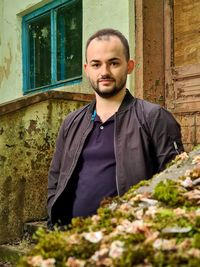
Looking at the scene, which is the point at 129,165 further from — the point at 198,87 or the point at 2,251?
the point at 198,87

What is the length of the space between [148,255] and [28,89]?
7138 millimetres

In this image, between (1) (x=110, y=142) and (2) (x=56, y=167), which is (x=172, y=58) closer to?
(2) (x=56, y=167)

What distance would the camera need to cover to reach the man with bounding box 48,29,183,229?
2.36 m

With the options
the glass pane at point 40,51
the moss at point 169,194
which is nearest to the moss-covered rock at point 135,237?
the moss at point 169,194

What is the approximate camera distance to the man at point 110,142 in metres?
2.36

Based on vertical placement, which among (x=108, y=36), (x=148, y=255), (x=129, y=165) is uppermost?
(x=108, y=36)

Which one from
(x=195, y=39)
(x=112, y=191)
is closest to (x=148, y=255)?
(x=112, y=191)

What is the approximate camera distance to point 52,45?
7.75 metres

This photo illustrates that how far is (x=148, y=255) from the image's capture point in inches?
47.8

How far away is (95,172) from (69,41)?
5290 mm

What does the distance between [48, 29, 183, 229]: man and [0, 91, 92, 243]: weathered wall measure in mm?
2458

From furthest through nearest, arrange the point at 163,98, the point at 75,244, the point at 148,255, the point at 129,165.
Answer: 1. the point at 163,98
2. the point at 129,165
3. the point at 75,244
4. the point at 148,255

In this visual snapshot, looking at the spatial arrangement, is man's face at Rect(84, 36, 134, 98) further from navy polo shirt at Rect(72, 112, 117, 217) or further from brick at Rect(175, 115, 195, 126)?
brick at Rect(175, 115, 195, 126)

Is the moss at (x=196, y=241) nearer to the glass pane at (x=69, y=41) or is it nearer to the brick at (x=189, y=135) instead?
the brick at (x=189, y=135)
